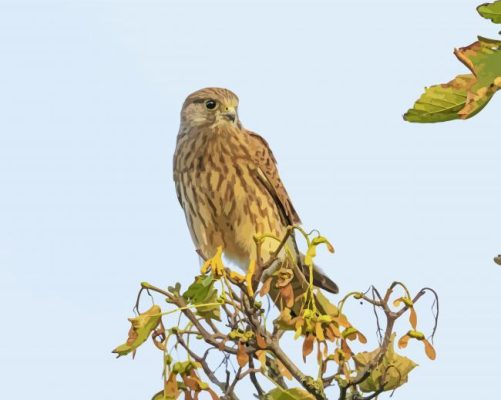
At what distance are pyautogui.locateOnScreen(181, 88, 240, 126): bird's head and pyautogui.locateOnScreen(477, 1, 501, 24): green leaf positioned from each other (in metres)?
4.92

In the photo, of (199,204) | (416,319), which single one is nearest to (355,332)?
(416,319)

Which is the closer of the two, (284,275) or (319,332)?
(319,332)

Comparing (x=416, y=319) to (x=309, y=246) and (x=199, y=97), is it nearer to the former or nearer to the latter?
(x=309, y=246)

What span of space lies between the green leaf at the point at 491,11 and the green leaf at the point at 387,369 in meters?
1.39

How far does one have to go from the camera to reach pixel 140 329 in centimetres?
268

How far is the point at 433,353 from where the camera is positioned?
8.34 ft

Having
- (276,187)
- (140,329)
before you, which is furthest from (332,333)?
(276,187)

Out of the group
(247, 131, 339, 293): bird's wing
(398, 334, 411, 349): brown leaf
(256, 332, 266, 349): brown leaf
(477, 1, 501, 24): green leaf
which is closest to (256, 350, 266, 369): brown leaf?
(256, 332, 266, 349): brown leaf

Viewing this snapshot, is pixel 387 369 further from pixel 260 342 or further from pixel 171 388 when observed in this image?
pixel 171 388

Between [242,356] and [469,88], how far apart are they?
1.33 metres

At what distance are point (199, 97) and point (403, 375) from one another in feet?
13.8

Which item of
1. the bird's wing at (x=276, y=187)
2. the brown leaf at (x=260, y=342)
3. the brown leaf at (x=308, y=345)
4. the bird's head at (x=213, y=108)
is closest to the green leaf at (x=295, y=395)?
the brown leaf at (x=308, y=345)

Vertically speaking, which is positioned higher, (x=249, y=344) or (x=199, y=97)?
(x=199, y=97)

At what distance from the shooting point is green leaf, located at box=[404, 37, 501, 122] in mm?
1559
